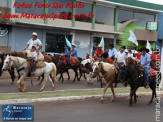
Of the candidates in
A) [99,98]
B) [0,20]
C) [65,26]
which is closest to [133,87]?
[99,98]

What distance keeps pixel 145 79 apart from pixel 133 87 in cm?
70

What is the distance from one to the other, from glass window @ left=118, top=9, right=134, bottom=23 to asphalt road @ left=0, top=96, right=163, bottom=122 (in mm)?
20007

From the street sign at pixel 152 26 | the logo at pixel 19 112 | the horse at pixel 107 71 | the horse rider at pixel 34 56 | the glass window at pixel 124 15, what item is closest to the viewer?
the logo at pixel 19 112

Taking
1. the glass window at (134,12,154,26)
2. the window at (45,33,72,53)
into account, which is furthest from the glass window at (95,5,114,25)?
the window at (45,33,72,53)

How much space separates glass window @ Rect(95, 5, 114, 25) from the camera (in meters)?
26.8

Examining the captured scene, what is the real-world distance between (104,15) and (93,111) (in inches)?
810

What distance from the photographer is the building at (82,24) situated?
67.5ft

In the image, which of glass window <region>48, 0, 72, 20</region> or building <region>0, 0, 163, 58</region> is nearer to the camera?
building <region>0, 0, 163, 58</region>

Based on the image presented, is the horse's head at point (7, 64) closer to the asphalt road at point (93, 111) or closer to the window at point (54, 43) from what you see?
the asphalt road at point (93, 111)

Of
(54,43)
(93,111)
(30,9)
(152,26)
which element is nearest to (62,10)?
(54,43)

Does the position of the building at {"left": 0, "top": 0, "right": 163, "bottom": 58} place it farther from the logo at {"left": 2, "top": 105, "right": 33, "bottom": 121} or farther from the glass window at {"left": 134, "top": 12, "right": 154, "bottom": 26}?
the logo at {"left": 2, "top": 105, "right": 33, "bottom": 121}

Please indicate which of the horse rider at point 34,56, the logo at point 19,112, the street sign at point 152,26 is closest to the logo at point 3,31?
the horse rider at point 34,56

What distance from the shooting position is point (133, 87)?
949 centimetres

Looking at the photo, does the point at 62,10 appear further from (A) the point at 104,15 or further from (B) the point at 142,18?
(B) the point at 142,18
